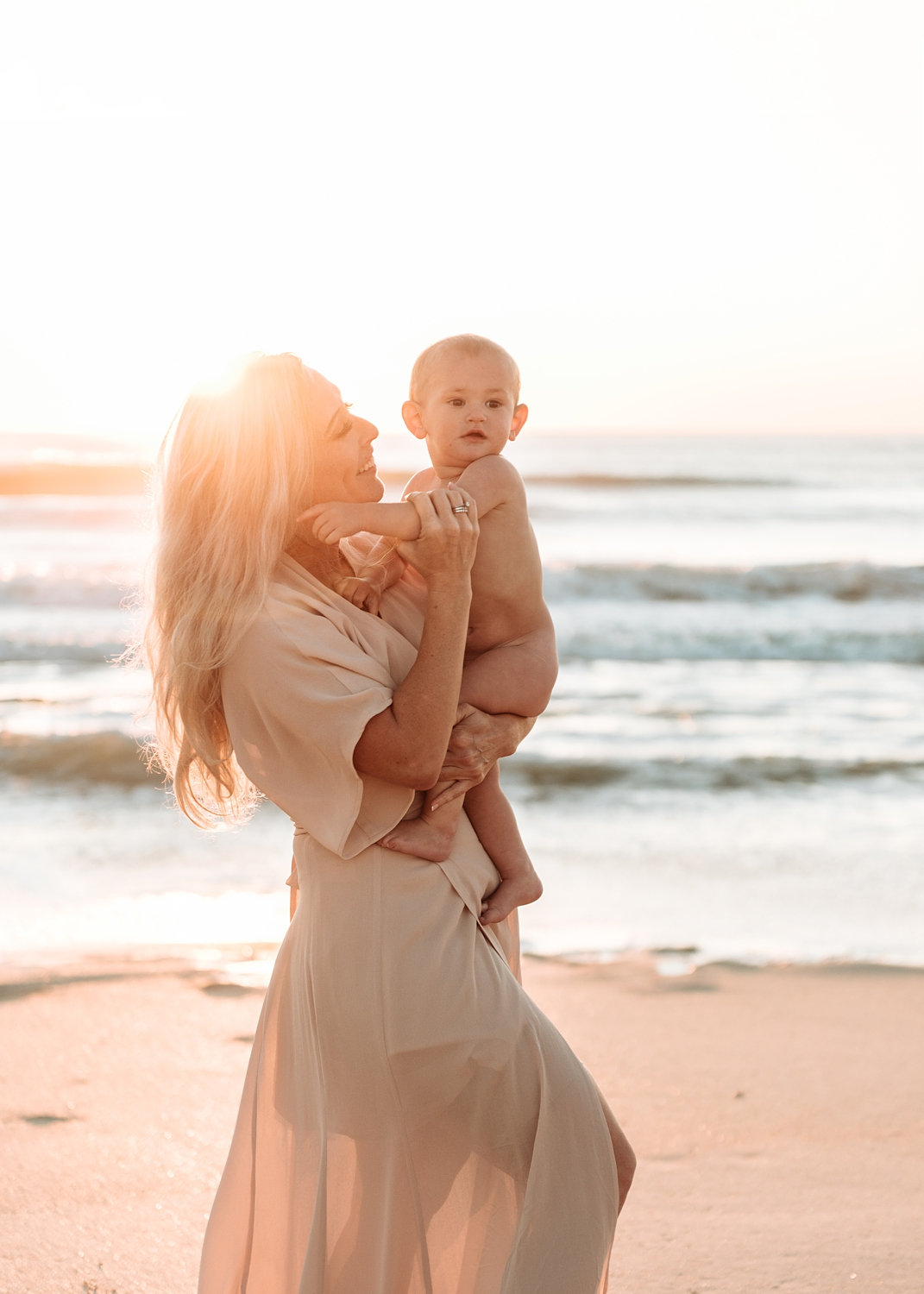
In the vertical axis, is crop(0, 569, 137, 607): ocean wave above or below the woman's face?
below

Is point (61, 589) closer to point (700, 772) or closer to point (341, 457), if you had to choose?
point (700, 772)

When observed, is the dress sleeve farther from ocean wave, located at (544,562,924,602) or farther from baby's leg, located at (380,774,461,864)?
ocean wave, located at (544,562,924,602)

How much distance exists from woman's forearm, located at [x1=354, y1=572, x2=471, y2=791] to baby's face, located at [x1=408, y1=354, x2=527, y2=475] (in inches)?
28.0

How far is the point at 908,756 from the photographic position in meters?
8.41

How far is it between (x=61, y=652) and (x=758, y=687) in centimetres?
661

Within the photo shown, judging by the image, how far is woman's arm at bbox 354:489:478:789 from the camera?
208cm

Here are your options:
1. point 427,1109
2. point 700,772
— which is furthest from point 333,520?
point 700,772

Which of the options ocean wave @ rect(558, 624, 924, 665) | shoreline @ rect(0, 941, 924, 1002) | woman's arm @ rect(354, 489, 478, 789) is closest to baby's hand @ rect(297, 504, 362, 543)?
woman's arm @ rect(354, 489, 478, 789)

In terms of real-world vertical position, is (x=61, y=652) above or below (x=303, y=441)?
below

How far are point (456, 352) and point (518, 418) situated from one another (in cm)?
23

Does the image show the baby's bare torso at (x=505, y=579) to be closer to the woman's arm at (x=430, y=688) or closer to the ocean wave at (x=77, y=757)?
the woman's arm at (x=430, y=688)

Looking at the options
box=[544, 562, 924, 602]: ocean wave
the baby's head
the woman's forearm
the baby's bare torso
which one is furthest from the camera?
box=[544, 562, 924, 602]: ocean wave

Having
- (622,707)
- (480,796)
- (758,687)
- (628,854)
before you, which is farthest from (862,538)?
(480,796)

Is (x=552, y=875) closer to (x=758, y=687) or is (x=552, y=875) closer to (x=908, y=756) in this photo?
(x=908, y=756)
